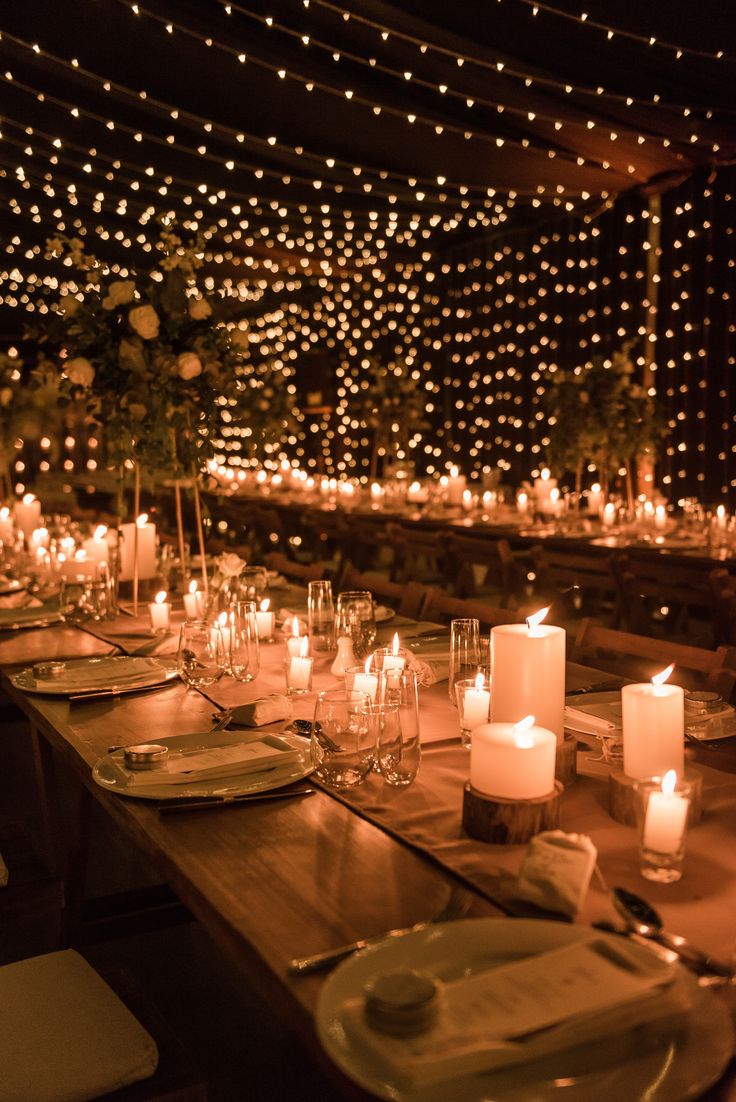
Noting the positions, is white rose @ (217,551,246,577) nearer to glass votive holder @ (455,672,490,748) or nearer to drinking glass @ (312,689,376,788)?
glass votive holder @ (455,672,490,748)

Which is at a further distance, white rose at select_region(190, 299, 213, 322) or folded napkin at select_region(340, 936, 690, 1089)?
white rose at select_region(190, 299, 213, 322)

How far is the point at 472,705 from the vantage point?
2018 millimetres

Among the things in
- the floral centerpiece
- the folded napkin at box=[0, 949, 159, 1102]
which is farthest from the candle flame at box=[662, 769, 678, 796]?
the floral centerpiece

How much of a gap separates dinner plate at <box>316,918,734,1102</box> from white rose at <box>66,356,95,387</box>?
9.08 ft

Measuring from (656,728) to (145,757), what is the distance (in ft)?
2.84

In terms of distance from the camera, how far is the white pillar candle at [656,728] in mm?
1621

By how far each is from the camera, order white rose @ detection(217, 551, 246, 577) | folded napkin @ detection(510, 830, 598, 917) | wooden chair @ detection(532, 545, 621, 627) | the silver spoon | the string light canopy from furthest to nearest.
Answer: the string light canopy, wooden chair @ detection(532, 545, 621, 627), white rose @ detection(217, 551, 246, 577), folded napkin @ detection(510, 830, 598, 917), the silver spoon

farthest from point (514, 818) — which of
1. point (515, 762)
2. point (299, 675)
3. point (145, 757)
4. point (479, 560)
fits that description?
point (479, 560)

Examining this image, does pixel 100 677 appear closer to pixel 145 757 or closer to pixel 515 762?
pixel 145 757

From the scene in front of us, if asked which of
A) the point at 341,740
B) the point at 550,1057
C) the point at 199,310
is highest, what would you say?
the point at 199,310

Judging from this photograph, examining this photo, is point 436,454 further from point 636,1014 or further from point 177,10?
point 636,1014

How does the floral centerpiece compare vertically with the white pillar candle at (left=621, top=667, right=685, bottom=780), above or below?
above

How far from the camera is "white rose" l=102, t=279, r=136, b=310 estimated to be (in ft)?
11.7

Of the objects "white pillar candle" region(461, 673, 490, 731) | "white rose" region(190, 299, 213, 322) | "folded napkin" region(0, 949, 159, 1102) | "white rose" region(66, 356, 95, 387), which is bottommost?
"folded napkin" region(0, 949, 159, 1102)
